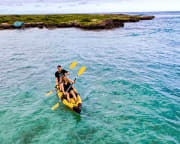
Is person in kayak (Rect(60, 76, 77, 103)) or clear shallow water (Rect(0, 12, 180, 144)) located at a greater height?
person in kayak (Rect(60, 76, 77, 103))

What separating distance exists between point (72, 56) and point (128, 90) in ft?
37.1

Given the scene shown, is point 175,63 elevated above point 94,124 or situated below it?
above

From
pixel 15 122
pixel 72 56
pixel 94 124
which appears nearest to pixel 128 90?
pixel 94 124

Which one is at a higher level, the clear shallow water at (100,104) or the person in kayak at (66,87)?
the person in kayak at (66,87)

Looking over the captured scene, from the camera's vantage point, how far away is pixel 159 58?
18.1 metres

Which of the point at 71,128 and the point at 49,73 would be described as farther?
the point at 49,73

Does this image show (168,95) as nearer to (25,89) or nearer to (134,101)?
(134,101)

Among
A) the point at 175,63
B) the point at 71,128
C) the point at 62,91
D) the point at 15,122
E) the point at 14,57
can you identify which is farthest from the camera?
the point at 14,57

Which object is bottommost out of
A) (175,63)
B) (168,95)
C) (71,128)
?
(71,128)

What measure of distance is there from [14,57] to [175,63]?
1967 centimetres

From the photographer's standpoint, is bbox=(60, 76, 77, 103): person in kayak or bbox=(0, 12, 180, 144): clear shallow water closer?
bbox=(0, 12, 180, 144): clear shallow water

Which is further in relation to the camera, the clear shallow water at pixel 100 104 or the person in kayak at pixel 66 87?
the person in kayak at pixel 66 87

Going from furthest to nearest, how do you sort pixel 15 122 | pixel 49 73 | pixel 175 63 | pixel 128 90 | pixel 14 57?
pixel 14 57
pixel 175 63
pixel 49 73
pixel 128 90
pixel 15 122

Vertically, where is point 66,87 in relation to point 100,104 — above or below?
above
